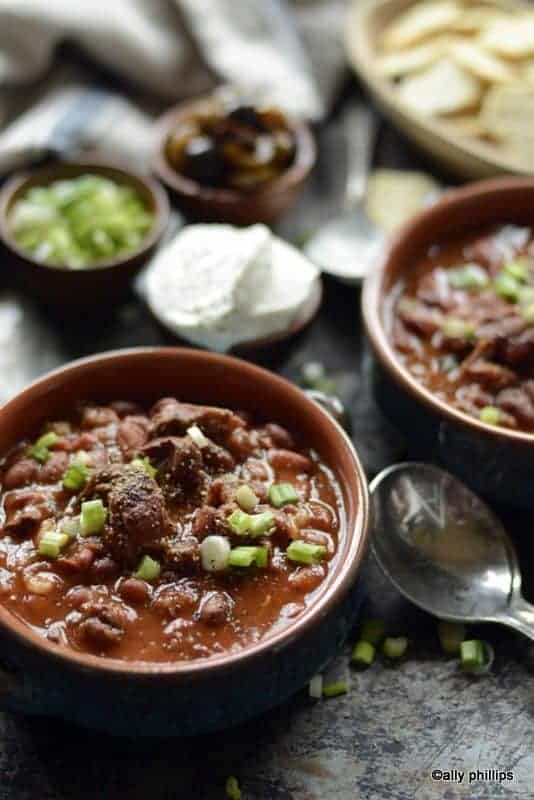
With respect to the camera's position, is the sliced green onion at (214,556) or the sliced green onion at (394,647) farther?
the sliced green onion at (394,647)

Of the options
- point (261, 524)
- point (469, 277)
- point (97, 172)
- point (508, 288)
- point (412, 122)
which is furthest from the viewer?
point (412, 122)

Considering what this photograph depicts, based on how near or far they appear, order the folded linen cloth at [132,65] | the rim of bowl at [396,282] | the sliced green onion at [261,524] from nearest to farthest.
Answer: the sliced green onion at [261,524] → the rim of bowl at [396,282] → the folded linen cloth at [132,65]

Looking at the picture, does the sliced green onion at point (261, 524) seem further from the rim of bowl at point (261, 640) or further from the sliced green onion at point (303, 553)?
the rim of bowl at point (261, 640)

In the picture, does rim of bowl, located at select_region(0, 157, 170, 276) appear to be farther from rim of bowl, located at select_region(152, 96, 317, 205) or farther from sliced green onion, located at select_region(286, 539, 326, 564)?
sliced green onion, located at select_region(286, 539, 326, 564)

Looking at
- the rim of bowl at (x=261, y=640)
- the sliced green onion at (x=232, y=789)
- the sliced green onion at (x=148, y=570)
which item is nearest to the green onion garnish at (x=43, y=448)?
the rim of bowl at (x=261, y=640)

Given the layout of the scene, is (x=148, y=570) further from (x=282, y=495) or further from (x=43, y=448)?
(x=43, y=448)

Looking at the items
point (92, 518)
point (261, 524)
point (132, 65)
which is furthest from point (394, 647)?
point (132, 65)

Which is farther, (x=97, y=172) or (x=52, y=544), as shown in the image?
(x=97, y=172)
